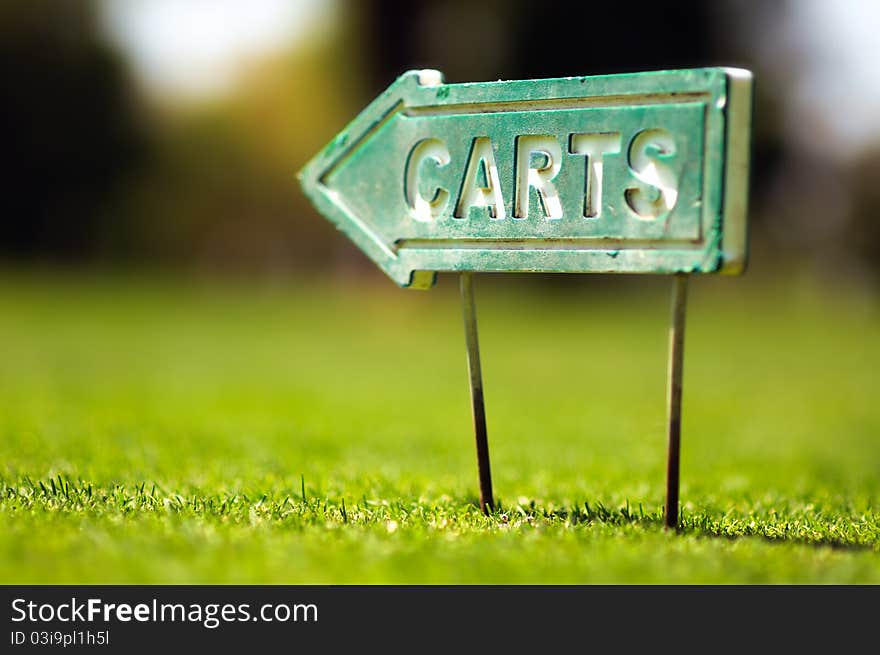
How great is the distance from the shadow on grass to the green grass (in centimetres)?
2

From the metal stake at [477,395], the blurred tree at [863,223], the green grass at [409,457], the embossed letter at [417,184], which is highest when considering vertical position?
the embossed letter at [417,184]

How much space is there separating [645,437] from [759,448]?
3.03 feet

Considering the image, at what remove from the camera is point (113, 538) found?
425 cm

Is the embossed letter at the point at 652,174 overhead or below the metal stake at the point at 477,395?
overhead

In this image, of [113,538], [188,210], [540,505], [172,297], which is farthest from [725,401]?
[188,210]

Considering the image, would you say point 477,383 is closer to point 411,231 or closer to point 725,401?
point 411,231

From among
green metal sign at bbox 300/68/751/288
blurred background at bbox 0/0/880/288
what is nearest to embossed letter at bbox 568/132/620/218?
Result: green metal sign at bbox 300/68/751/288

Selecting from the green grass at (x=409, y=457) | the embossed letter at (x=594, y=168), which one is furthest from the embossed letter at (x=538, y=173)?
the green grass at (x=409, y=457)

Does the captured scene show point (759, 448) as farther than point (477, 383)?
Yes

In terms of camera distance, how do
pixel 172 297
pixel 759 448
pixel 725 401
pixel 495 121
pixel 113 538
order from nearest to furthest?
pixel 113 538 < pixel 495 121 < pixel 759 448 < pixel 725 401 < pixel 172 297

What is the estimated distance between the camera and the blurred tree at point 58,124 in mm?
34406

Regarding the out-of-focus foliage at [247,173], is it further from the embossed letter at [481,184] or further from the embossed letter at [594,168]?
the embossed letter at [594,168]

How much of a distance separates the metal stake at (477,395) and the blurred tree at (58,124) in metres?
31.9

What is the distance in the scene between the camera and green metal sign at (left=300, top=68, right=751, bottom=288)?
4250 millimetres
